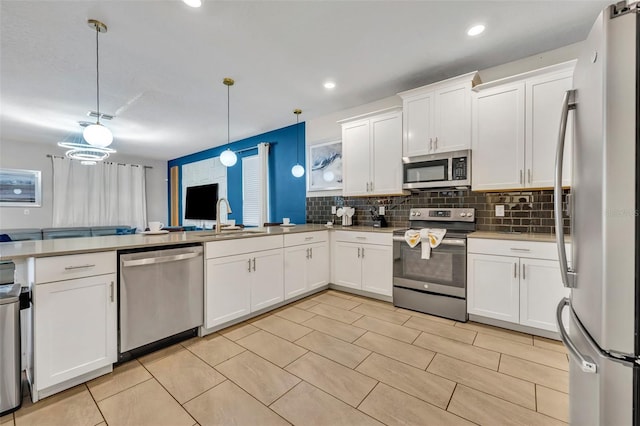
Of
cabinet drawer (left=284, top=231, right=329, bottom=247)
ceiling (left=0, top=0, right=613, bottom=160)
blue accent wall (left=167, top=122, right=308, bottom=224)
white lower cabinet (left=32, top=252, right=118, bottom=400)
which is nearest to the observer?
white lower cabinet (left=32, top=252, right=118, bottom=400)

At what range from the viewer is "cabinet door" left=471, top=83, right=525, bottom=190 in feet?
8.43

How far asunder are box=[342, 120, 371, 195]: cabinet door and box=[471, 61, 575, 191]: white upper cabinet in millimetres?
1282

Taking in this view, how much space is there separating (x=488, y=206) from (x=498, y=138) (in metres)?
0.73

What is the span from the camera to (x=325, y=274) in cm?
368

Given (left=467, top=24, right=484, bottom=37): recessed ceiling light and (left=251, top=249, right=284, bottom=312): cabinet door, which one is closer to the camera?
(left=467, top=24, right=484, bottom=37): recessed ceiling light

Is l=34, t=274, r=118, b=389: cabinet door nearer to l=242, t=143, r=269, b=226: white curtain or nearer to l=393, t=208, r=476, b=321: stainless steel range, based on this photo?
l=393, t=208, r=476, b=321: stainless steel range

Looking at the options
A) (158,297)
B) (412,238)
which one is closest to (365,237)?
(412,238)

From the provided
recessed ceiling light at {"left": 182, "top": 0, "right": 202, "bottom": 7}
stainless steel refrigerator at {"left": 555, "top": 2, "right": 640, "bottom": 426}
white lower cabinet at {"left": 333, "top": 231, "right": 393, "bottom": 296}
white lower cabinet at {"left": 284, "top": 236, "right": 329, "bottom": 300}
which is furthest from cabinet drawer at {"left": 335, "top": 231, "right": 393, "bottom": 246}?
recessed ceiling light at {"left": 182, "top": 0, "right": 202, "bottom": 7}

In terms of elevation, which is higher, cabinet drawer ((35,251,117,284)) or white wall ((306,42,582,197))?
white wall ((306,42,582,197))

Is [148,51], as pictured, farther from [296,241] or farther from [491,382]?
[491,382]

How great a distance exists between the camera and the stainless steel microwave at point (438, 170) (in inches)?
112

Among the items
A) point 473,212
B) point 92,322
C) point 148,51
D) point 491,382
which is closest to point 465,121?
point 473,212

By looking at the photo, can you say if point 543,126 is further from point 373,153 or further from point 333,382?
point 333,382

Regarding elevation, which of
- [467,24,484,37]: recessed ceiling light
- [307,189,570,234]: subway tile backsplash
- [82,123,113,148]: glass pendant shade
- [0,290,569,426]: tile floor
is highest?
[467,24,484,37]: recessed ceiling light
